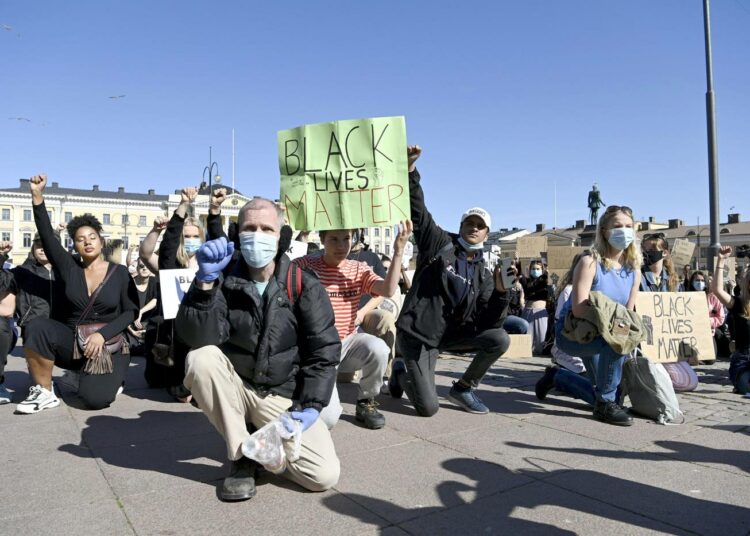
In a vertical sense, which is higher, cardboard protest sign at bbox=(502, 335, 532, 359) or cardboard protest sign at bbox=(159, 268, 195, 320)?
cardboard protest sign at bbox=(159, 268, 195, 320)

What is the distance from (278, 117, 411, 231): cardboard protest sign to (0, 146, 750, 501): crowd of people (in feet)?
0.67

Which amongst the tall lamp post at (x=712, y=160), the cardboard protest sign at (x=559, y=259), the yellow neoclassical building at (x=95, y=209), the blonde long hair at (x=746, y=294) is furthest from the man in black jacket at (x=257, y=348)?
the yellow neoclassical building at (x=95, y=209)

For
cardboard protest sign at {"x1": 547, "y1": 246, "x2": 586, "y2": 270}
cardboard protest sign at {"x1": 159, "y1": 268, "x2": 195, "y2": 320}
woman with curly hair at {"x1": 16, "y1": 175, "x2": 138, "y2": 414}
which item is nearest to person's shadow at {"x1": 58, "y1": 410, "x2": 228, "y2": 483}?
woman with curly hair at {"x1": 16, "y1": 175, "x2": 138, "y2": 414}

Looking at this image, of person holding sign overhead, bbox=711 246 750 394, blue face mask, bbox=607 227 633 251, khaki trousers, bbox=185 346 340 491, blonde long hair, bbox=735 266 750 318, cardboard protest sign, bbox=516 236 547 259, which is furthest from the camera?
cardboard protest sign, bbox=516 236 547 259

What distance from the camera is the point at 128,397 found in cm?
528

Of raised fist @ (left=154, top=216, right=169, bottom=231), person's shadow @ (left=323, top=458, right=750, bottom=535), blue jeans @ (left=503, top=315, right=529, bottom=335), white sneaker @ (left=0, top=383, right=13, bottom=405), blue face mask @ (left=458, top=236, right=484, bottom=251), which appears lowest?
person's shadow @ (left=323, top=458, right=750, bottom=535)

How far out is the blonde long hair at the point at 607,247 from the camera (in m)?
4.75

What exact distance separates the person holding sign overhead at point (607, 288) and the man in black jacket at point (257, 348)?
246cm

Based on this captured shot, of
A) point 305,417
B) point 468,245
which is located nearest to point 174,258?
point 468,245

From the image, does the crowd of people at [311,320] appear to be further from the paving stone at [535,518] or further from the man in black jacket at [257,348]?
the paving stone at [535,518]

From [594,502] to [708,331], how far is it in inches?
150

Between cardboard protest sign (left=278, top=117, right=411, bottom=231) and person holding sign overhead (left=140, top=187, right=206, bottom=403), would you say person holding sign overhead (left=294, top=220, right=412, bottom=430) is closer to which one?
cardboard protest sign (left=278, top=117, right=411, bottom=231)

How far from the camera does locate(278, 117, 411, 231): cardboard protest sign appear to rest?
13.7 ft

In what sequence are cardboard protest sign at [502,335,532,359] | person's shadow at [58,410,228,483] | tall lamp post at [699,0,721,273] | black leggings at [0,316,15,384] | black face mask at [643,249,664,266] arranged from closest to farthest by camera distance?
person's shadow at [58,410,228,483] < black leggings at [0,316,15,384] < black face mask at [643,249,664,266] < cardboard protest sign at [502,335,532,359] < tall lamp post at [699,0,721,273]
